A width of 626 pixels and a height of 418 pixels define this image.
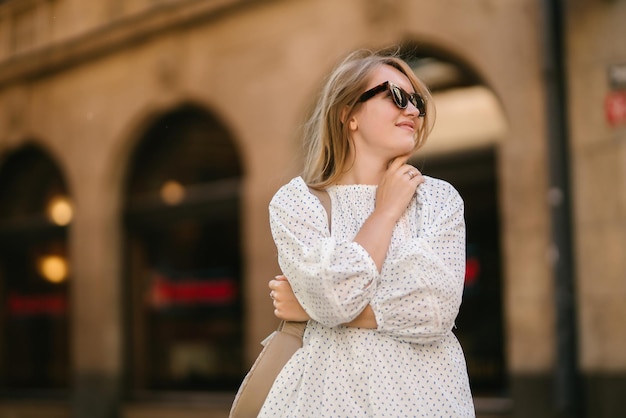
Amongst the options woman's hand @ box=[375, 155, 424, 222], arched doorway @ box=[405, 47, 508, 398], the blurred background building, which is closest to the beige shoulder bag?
woman's hand @ box=[375, 155, 424, 222]

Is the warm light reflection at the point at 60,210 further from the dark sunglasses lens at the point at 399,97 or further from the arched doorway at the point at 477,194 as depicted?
the dark sunglasses lens at the point at 399,97

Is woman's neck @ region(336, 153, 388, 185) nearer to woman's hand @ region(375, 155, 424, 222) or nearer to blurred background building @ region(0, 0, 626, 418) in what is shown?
woman's hand @ region(375, 155, 424, 222)

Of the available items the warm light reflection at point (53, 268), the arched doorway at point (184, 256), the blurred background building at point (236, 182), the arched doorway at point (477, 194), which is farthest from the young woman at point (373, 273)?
the warm light reflection at point (53, 268)

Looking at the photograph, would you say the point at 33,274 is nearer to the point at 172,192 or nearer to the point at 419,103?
the point at 172,192

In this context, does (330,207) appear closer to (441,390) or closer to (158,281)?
(441,390)

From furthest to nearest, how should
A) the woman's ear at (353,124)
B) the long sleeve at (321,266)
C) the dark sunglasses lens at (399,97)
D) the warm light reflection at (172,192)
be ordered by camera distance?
the warm light reflection at (172,192), the woman's ear at (353,124), the dark sunglasses lens at (399,97), the long sleeve at (321,266)

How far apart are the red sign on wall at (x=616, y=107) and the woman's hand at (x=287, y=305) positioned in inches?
244

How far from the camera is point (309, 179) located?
301 centimetres

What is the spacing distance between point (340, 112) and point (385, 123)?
0.15 m

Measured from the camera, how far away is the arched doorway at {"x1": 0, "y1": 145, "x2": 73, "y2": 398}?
15109 millimetres

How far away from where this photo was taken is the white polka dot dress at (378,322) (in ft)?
8.55

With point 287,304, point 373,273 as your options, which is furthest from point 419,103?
point 287,304

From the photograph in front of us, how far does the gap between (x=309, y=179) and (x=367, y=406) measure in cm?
72

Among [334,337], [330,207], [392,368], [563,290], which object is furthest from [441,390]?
[563,290]
